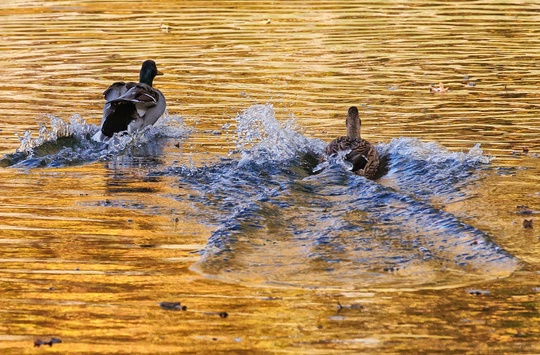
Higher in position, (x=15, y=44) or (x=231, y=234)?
(x=15, y=44)

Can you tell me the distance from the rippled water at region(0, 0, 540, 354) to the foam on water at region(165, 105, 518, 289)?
27mm

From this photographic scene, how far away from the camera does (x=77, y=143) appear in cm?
1433

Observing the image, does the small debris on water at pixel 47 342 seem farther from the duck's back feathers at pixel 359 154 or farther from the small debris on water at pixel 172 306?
the duck's back feathers at pixel 359 154

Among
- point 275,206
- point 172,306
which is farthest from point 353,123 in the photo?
point 172,306

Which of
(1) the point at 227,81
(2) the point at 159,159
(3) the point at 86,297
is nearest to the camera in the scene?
(3) the point at 86,297

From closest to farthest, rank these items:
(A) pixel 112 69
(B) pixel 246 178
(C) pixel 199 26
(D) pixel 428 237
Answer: (D) pixel 428 237
(B) pixel 246 178
(A) pixel 112 69
(C) pixel 199 26

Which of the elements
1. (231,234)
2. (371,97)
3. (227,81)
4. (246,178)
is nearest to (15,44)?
(227,81)

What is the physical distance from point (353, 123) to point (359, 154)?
96 centimetres

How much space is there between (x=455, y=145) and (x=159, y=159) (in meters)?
3.56

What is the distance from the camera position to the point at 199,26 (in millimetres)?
27844

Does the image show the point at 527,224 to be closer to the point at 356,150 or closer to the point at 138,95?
the point at 356,150

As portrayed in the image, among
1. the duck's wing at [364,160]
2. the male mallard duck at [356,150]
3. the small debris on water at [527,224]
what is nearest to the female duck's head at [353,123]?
the male mallard duck at [356,150]

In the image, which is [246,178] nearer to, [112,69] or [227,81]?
[227,81]

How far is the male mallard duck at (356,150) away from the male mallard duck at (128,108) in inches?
118
